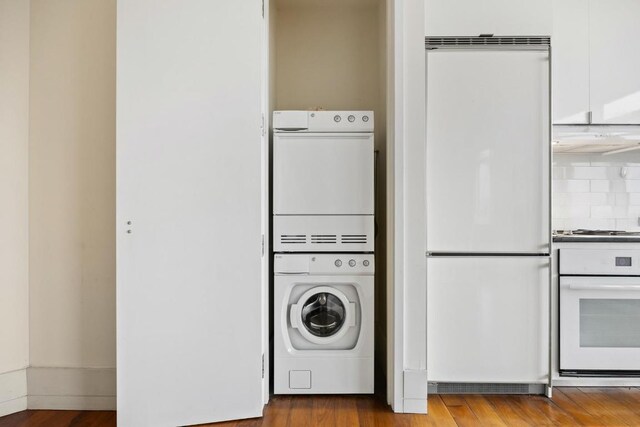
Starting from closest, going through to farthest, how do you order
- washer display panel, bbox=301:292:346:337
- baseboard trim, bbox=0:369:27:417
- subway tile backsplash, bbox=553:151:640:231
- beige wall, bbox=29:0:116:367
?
baseboard trim, bbox=0:369:27:417
beige wall, bbox=29:0:116:367
washer display panel, bbox=301:292:346:337
subway tile backsplash, bbox=553:151:640:231

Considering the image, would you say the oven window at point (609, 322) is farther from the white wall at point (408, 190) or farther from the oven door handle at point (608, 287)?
the white wall at point (408, 190)

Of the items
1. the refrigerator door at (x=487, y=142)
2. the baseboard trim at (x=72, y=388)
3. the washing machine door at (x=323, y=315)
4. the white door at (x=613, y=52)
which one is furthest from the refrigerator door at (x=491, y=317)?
the baseboard trim at (x=72, y=388)

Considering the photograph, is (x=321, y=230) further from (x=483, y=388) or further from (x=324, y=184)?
(x=483, y=388)

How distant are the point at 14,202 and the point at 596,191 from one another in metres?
3.68

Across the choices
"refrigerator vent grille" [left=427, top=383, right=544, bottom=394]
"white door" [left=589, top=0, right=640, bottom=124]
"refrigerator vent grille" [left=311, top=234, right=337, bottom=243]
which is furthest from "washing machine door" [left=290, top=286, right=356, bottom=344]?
"white door" [left=589, top=0, right=640, bottom=124]

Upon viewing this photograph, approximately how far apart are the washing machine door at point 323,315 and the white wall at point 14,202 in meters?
1.52

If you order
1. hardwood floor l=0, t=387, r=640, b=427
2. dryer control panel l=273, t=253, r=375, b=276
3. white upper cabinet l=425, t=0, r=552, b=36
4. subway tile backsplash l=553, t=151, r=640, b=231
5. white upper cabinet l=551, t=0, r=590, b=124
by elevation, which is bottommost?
hardwood floor l=0, t=387, r=640, b=427

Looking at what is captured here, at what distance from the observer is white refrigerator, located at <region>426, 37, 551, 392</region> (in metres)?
2.32

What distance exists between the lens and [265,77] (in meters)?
2.28

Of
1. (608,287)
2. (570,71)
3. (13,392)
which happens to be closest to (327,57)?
(570,71)

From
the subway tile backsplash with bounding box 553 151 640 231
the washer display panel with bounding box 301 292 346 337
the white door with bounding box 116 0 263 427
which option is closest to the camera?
the white door with bounding box 116 0 263 427

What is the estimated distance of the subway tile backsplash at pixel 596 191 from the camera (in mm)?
2861

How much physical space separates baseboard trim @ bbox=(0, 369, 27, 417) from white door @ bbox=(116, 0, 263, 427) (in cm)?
72

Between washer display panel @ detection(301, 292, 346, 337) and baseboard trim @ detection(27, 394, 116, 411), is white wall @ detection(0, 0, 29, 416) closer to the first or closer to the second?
baseboard trim @ detection(27, 394, 116, 411)
